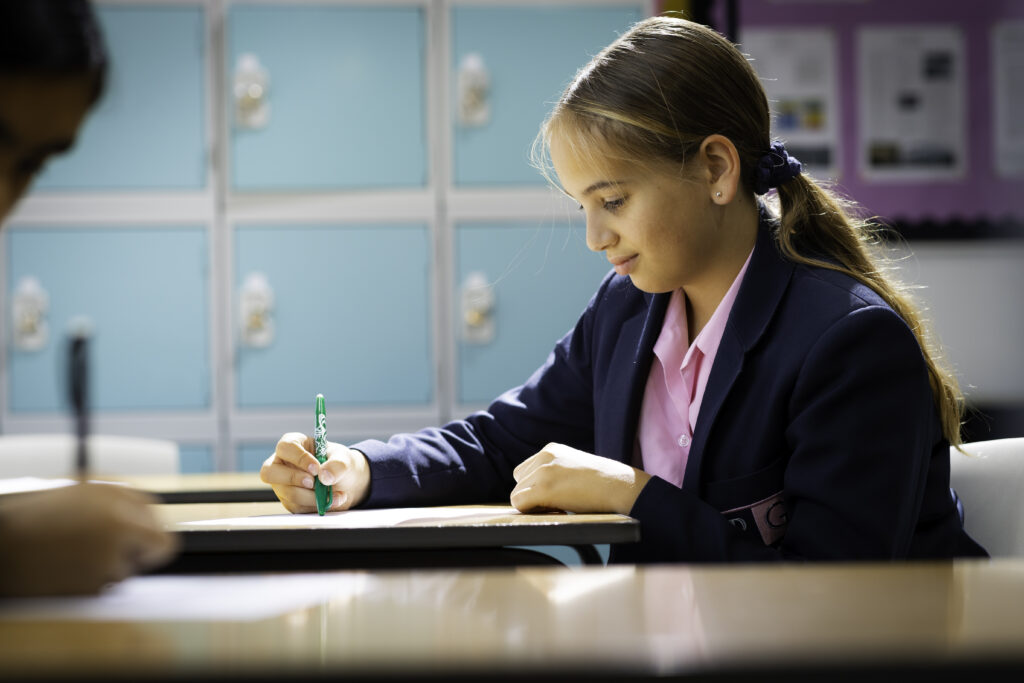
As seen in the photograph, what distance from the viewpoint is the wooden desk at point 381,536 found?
968 mm

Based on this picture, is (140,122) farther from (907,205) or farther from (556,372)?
(907,205)

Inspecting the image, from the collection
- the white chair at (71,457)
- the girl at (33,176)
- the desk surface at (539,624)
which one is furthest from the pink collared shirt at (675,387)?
the white chair at (71,457)

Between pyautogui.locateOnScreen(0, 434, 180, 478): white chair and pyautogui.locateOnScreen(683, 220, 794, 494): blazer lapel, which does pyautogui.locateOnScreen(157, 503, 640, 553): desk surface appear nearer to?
pyautogui.locateOnScreen(683, 220, 794, 494): blazer lapel

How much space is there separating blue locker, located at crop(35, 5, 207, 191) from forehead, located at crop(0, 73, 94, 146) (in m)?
2.22

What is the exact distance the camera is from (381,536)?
3.20ft

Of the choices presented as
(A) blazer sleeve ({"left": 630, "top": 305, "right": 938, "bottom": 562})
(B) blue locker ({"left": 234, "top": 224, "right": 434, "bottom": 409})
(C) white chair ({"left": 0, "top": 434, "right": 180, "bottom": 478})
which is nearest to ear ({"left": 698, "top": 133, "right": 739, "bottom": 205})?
(A) blazer sleeve ({"left": 630, "top": 305, "right": 938, "bottom": 562})

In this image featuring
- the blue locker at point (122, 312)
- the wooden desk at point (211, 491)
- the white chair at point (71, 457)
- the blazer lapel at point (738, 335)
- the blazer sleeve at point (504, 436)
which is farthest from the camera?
the blue locker at point (122, 312)

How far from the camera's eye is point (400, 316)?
282cm

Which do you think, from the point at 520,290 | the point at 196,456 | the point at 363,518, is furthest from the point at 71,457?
the point at 520,290

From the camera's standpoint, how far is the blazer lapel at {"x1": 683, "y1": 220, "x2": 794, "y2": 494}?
1201 millimetres

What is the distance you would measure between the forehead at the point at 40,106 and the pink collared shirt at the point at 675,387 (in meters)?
0.83

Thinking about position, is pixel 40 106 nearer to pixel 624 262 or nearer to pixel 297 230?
pixel 624 262

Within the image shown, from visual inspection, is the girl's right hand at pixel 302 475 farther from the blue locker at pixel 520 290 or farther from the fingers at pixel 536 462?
the blue locker at pixel 520 290

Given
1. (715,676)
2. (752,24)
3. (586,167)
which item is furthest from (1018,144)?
(715,676)
